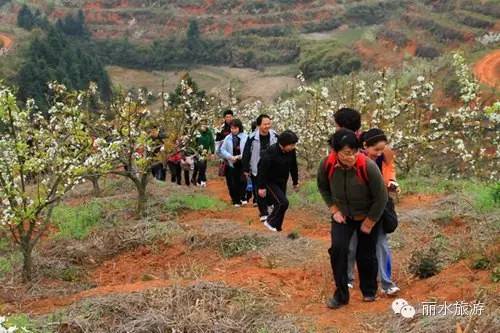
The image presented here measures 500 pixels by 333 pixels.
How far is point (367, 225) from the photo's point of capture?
560 centimetres

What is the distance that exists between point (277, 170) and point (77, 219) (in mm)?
4340

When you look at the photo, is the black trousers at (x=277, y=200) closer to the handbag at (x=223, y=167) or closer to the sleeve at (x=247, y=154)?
the sleeve at (x=247, y=154)

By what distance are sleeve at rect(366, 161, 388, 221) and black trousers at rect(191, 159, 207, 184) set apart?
8880mm

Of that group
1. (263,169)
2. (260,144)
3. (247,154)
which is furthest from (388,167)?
(247,154)

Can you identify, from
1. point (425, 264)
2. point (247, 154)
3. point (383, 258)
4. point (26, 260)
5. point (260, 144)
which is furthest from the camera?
point (247, 154)

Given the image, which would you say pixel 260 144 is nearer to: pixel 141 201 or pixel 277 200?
pixel 277 200

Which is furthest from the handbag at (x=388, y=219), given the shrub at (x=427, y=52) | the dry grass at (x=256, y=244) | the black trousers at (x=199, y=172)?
the shrub at (x=427, y=52)

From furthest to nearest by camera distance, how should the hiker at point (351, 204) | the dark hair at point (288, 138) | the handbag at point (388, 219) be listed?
the dark hair at point (288, 138), the handbag at point (388, 219), the hiker at point (351, 204)

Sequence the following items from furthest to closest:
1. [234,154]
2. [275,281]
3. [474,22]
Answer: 1. [474,22]
2. [234,154]
3. [275,281]

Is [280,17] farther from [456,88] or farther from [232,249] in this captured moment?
[232,249]

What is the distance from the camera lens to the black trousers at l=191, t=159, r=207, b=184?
14.3 metres

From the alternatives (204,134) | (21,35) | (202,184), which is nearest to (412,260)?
(204,134)

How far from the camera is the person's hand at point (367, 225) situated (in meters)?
5.59

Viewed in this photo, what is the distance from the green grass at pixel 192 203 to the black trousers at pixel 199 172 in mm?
2401
